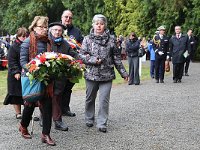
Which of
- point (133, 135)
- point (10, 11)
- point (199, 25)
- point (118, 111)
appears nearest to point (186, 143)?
point (133, 135)

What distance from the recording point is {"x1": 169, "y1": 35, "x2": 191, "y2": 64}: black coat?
15641 mm

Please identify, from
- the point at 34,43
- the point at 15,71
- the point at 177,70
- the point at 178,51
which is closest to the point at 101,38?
the point at 34,43

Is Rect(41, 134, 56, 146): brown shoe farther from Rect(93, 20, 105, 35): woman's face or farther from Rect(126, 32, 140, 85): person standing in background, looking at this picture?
Rect(126, 32, 140, 85): person standing in background

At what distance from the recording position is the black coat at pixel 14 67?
8.16m

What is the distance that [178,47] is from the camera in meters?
15.8

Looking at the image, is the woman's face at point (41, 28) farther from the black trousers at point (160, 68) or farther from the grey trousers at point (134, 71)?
the black trousers at point (160, 68)

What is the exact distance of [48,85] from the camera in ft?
22.4

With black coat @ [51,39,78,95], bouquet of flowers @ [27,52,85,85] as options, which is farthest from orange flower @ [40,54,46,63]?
black coat @ [51,39,78,95]

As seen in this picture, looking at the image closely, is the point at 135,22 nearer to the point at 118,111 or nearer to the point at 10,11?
the point at 10,11

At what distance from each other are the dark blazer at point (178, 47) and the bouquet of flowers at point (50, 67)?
9.06 meters

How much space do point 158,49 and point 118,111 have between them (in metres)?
6.21

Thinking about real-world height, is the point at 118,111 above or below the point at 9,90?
below

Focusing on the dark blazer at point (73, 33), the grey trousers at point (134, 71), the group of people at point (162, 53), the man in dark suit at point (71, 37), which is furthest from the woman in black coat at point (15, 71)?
the group of people at point (162, 53)

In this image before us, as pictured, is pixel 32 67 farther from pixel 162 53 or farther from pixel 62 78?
pixel 162 53
